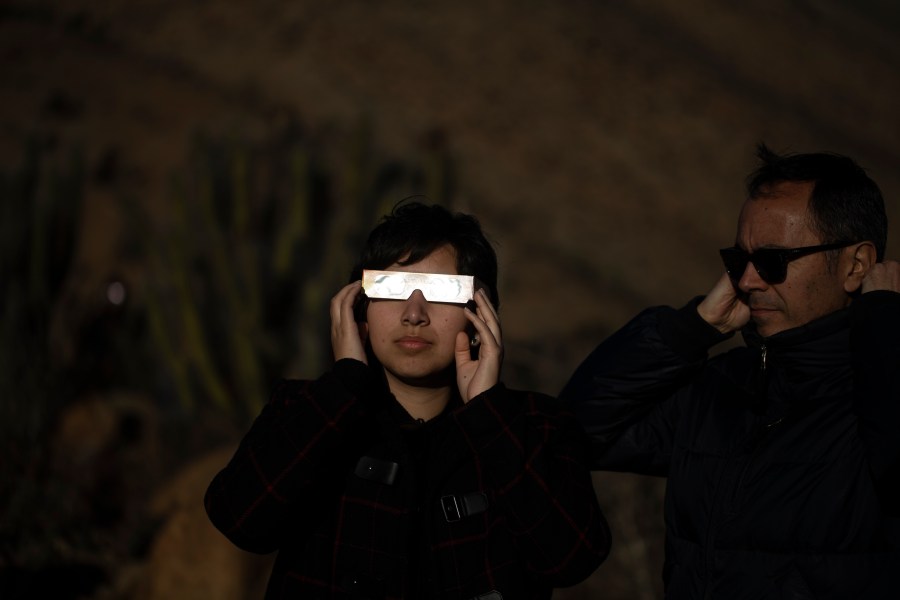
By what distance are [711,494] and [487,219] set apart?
14570 millimetres

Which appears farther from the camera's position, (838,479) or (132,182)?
(132,182)

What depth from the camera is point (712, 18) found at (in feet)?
75.1

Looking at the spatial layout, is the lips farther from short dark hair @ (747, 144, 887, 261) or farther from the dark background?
the dark background

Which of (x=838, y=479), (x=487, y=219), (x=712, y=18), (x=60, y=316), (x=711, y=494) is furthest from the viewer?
(x=712, y=18)

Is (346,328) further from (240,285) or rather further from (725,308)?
(240,285)

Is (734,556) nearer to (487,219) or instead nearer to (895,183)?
(487,219)

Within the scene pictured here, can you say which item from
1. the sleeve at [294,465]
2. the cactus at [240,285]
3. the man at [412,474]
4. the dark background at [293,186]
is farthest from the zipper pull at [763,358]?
→ the cactus at [240,285]

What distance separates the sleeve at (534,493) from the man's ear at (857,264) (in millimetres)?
822

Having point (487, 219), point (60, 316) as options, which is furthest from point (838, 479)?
point (487, 219)

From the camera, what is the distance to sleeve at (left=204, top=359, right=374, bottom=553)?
2.42 metres

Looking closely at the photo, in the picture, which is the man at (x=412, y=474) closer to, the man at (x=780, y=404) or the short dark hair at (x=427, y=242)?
the short dark hair at (x=427, y=242)

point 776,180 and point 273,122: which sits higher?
point 273,122

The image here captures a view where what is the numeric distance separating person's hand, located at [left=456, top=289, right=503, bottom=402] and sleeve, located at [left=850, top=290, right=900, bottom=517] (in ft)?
2.78

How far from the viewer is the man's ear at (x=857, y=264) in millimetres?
2549
